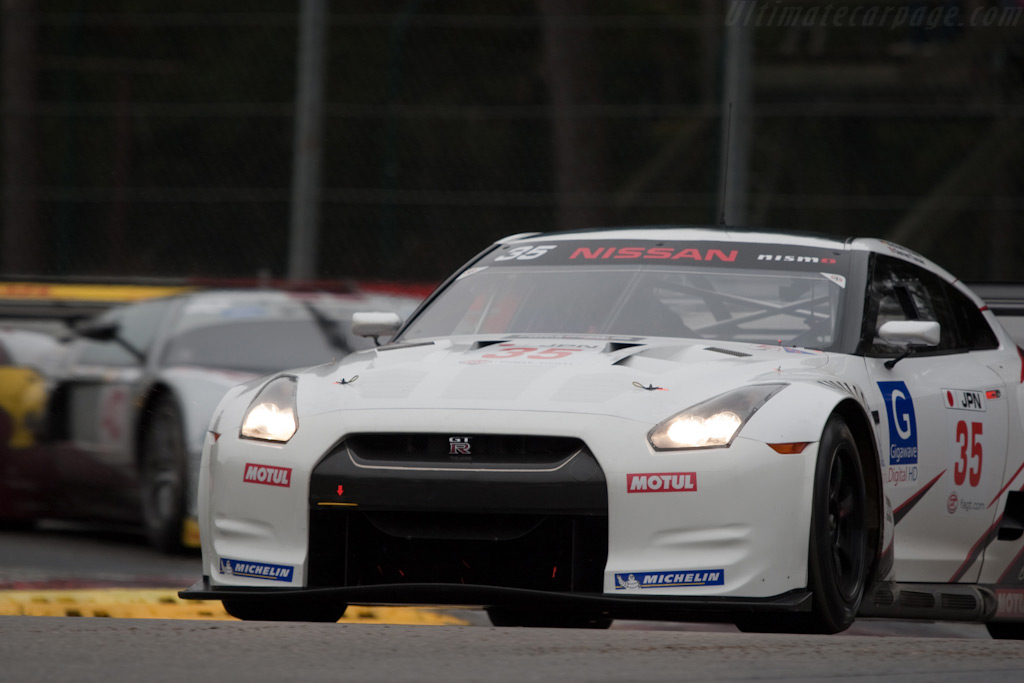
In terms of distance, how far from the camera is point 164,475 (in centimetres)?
1082

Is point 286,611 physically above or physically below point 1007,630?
above

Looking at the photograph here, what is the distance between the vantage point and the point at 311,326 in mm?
11320

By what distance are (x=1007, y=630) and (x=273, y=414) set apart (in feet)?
9.82

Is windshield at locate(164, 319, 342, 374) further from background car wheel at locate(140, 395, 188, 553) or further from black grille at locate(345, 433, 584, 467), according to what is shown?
black grille at locate(345, 433, 584, 467)

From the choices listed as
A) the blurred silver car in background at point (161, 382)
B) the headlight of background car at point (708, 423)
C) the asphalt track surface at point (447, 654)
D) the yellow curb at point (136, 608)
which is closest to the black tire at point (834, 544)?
the asphalt track surface at point (447, 654)

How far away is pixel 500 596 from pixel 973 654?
1263 millimetres

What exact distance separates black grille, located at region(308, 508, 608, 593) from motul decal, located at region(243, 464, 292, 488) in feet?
0.46

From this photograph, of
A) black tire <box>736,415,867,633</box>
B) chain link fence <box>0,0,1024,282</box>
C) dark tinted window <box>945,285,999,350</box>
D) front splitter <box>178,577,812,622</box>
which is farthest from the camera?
chain link fence <box>0,0,1024,282</box>

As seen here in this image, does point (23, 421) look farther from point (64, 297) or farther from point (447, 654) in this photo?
point (447, 654)

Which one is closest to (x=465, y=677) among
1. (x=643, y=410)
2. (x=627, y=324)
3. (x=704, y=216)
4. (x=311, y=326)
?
→ (x=643, y=410)

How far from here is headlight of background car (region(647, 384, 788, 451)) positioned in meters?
5.49

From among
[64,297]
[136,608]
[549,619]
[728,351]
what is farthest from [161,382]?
[728,351]

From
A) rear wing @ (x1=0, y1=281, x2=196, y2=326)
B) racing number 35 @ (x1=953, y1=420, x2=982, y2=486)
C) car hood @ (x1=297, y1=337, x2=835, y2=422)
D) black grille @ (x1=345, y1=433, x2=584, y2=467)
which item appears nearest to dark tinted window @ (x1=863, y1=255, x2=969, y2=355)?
racing number 35 @ (x1=953, y1=420, x2=982, y2=486)

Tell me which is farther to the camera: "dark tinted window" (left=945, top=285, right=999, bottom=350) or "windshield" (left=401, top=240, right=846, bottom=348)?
"dark tinted window" (left=945, top=285, right=999, bottom=350)
